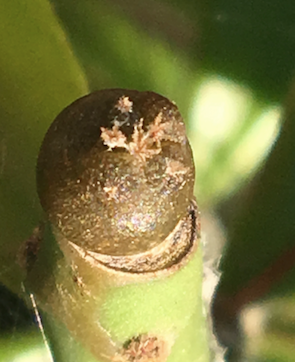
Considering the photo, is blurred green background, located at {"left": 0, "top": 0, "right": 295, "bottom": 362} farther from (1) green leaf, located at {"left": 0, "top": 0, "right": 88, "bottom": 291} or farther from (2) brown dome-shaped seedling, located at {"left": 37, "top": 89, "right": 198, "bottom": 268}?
(2) brown dome-shaped seedling, located at {"left": 37, "top": 89, "right": 198, "bottom": 268}

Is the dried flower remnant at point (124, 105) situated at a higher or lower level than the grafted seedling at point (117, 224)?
higher

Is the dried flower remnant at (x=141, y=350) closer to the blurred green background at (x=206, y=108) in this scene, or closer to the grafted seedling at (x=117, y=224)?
the grafted seedling at (x=117, y=224)

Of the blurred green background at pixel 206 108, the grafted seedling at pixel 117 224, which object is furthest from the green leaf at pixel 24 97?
the grafted seedling at pixel 117 224

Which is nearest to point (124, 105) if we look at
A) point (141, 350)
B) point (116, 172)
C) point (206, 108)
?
point (116, 172)

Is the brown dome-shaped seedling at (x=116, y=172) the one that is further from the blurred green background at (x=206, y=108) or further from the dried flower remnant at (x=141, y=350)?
the blurred green background at (x=206, y=108)

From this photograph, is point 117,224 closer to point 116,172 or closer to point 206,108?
point 116,172

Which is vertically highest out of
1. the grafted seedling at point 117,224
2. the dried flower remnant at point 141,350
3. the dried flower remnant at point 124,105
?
the dried flower remnant at point 124,105

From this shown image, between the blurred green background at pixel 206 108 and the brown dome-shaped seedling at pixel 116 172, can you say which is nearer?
the brown dome-shaped seedling at pixel 116 172

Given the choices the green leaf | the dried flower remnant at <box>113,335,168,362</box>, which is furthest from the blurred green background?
the dried flower remnant at <box>113,335,168,362</box>
